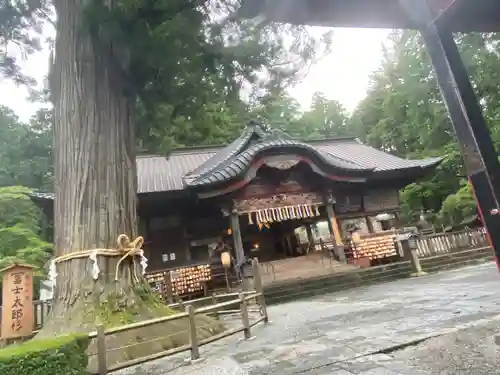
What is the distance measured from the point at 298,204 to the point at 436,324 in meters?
10.5

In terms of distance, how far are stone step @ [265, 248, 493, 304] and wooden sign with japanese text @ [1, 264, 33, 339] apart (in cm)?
635

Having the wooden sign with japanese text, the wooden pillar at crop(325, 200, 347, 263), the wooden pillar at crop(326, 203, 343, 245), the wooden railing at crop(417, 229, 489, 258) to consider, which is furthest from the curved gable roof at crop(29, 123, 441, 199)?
the wooden sign with japanese text

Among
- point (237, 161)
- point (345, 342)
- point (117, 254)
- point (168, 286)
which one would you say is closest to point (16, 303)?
point (117, 254)

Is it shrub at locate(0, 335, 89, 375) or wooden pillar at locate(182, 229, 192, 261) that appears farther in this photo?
wooden pillar at locate(182, 229, 192, 261)

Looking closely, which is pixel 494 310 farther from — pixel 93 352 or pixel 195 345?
pixel 93 352

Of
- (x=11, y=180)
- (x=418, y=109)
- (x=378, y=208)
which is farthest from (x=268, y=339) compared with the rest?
(x=11, y=180)

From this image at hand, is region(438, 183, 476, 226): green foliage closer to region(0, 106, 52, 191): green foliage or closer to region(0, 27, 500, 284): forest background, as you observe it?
region(0, 27, 500, 284): forest background

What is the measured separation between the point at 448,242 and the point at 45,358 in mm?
14563

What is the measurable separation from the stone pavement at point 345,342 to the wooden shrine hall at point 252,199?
723 centimetres

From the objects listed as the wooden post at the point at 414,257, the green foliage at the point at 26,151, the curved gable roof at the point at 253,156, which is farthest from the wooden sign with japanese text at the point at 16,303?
the green foliage at the point at 26,151

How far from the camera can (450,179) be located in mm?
24719

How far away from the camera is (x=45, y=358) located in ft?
10.4

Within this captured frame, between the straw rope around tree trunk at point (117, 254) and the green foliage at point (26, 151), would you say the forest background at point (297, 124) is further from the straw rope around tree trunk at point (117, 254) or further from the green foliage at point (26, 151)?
the straw rope around tree trunk at point (117, 254)

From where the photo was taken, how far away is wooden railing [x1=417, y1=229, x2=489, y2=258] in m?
13.8
